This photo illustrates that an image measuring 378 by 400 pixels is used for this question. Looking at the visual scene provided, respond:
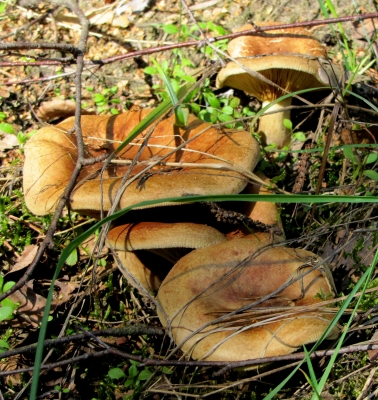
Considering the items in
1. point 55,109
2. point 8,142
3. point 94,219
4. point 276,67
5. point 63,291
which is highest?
point 276,67

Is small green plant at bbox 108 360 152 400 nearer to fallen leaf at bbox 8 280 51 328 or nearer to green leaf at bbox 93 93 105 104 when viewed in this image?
fallen leaf at bbox 8 280 51 328

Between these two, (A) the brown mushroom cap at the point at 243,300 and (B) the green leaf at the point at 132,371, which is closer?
(A) the brown mushroom cap at the point at 243,300

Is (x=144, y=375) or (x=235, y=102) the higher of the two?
(x=235, y=102)

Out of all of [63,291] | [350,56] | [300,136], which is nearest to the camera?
[63,291]

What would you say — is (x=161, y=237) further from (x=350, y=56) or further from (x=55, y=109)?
(x=55, y=109)

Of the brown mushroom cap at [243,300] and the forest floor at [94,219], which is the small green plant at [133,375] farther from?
the brown mushroom cap at [243,300]

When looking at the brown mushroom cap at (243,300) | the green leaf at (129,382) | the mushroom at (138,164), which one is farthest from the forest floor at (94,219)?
the mushroom at (138,164)

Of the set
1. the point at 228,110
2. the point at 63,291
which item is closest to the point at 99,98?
the point at 228,110
